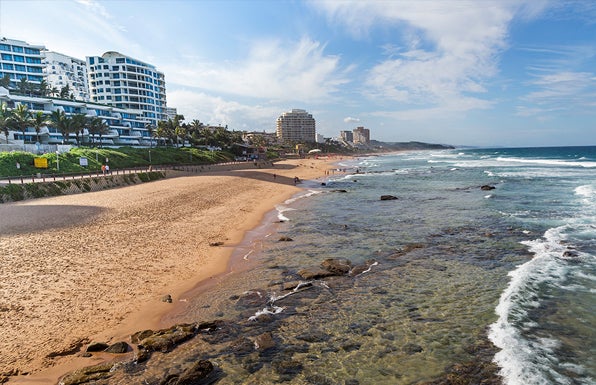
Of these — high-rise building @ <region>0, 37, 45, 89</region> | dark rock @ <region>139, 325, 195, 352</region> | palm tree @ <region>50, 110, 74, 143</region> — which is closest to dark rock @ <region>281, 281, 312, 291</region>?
dark rock @ <region>139, 325, 195, 352</region>

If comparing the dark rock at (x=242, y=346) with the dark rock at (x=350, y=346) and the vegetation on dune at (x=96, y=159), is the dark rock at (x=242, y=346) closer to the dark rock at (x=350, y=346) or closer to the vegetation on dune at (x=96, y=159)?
the dark rock at (x=350, y=346)

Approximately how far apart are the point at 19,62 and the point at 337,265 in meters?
105

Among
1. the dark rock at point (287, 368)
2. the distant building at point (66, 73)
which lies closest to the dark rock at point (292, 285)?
the dark rock at point (287, 368)

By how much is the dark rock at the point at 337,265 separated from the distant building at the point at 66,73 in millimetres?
136885

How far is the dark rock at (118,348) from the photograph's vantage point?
8.48m

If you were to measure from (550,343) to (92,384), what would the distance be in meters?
11.2

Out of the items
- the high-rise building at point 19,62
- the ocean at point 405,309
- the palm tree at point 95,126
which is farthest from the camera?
the high-rise building at point 19,62

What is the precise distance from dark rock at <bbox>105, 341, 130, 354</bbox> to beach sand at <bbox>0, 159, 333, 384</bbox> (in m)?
0.41

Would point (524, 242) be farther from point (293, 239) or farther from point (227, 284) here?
point (227, 284)

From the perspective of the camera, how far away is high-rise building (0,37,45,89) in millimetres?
81438

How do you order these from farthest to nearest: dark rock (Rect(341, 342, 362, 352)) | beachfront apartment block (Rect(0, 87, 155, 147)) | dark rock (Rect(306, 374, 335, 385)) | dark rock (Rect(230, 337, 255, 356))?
beachfront apartment block (Rect(0, 87, 155, 147))
dark rock (Rect(341, 342, 362, 352))
dark rock (Rect(230, 337, 255, 356))
dark rock (Rect(306, 374, 335, 385))

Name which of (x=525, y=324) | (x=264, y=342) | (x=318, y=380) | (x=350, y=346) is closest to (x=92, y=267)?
(x=264, y=342)

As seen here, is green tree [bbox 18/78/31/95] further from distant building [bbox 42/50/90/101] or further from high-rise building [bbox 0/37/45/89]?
distant building [bbox 42/50/90/101]

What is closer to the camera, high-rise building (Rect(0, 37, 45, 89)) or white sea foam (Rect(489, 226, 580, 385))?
A: white sea foam (Rect(489, 226, 580, 385))
